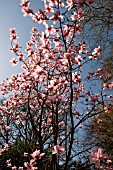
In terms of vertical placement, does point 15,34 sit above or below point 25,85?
above

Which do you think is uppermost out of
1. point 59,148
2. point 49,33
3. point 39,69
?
point 49,33

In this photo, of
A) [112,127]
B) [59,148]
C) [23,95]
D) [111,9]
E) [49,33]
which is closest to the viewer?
[59,148]

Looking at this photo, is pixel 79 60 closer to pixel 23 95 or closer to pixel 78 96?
pixel 78 96

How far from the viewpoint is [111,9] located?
493cm

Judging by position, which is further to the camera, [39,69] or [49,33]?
[49,33]

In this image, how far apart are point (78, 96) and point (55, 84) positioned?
89.5 inches

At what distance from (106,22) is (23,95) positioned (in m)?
2.67

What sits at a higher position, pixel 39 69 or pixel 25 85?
pixel 25 85

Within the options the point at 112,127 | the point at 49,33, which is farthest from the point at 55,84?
the point at 112,127

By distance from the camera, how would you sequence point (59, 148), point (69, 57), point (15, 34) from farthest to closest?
point (15, 34) < point (69, 57) < point (59, 148)

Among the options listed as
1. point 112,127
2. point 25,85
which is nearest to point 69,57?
point 25,85

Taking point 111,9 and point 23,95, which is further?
point 23,95

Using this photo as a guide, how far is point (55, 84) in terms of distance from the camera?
304 centimetres

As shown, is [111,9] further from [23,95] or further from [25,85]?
[23,95]
